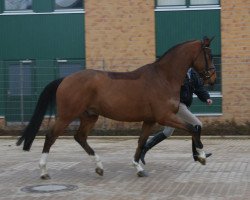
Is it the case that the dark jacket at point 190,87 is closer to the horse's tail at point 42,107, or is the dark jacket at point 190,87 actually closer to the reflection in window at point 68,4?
the horse's tail at point 42,107

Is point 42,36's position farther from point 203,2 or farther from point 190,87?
point 190,87

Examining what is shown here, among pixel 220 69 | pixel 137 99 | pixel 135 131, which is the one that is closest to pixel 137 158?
pixel 137 99

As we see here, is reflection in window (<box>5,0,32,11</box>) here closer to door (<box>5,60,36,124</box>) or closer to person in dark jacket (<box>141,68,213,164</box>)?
door (<box>5,60,36,124</box>)

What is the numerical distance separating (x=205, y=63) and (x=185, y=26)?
11525mm

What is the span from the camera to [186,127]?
10.1 m

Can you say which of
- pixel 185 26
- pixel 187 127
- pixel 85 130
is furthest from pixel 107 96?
pixel 185 26

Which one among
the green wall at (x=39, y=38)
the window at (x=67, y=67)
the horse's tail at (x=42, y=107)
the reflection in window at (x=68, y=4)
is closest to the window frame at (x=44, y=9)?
the green wall at (x=39, y=38)

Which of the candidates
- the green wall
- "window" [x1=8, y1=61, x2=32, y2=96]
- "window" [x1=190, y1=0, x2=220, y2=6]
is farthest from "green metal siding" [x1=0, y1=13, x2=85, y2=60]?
"window" [x1=190, y1=0, x2=220, y2=6]

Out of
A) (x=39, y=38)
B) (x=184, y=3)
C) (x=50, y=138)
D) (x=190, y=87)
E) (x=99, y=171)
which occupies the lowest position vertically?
(x=99, y=171)

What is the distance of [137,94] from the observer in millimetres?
10297

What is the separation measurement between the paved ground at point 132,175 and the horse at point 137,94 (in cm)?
46

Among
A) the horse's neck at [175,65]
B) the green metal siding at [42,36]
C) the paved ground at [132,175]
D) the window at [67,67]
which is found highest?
the green metal siding at [42,36]

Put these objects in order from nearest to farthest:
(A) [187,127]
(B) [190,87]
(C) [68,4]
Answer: (A) [187,127] < (B) [190,87] < (C) [68,4]

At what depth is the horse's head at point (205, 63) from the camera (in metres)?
10.5
